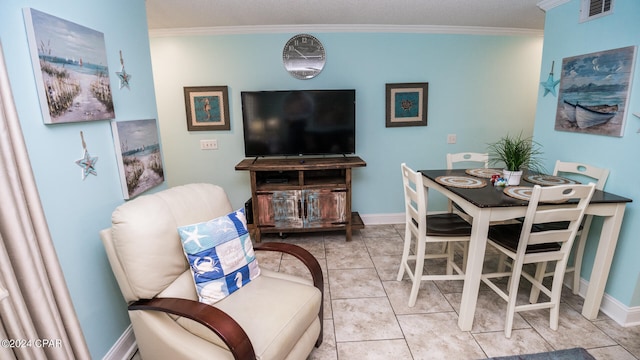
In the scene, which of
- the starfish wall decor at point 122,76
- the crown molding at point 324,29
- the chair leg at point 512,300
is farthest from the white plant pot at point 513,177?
the starfish wall decor at point 122,76

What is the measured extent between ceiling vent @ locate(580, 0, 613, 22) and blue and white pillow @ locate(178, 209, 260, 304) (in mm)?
2873

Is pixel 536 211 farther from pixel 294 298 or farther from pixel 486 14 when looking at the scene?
pixel 486 14

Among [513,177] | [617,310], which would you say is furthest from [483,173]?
[617,310]

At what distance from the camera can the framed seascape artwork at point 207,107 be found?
131 inches

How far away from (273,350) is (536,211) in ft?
5.35

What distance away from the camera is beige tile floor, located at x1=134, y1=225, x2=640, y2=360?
1.76 meters

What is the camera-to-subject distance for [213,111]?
338cm

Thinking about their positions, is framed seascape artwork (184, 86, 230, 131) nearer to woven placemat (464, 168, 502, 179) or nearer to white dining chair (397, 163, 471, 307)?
white dining chair (397, 163, 471, 307)

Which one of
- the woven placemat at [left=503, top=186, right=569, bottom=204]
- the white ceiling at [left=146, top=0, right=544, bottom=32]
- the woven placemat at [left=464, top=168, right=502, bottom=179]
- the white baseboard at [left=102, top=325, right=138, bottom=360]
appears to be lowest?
the white baseboard at [left=102, top=325, right=138, bottom=360]

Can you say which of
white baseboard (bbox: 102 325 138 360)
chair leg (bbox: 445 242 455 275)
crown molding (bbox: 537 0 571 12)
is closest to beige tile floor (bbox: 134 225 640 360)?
chair leg (bbox: 445 242 455 275)

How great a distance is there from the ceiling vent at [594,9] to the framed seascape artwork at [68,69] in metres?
3.26

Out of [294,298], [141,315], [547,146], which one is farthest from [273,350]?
[547,146]

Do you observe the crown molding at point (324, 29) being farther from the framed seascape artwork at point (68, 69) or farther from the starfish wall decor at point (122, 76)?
the framed seascape artwork at point (68, 69)

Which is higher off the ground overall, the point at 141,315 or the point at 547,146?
the point at 547,146
